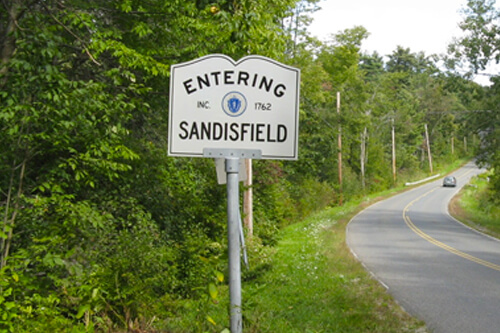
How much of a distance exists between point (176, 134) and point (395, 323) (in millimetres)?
5312

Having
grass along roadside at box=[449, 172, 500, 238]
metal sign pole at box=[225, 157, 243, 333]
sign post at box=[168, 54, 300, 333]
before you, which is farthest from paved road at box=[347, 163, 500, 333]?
sign post at box=[168, 54, 300, 333]

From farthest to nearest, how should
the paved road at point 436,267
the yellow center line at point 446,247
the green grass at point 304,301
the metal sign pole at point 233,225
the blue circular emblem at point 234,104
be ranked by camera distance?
the yellow center line at point 446,247 → the paved road at point 436,267 → the green grass at point 304,301 → the blue circular emblem at point 234,104 → the metal sign pole at point 233,225

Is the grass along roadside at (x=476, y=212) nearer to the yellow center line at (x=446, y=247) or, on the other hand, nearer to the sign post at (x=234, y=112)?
the yellow center line at (x=446, y=247)

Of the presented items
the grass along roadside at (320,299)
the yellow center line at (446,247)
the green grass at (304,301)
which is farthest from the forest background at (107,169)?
the yellow center line at (446,247)

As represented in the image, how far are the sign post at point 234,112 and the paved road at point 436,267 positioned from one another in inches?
212

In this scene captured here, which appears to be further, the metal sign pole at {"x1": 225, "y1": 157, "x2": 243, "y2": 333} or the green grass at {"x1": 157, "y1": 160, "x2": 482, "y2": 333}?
the green grass at {"x1": 157, "y1": 160, "x2": 482, "y2": 333}

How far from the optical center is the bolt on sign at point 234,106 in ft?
11.1

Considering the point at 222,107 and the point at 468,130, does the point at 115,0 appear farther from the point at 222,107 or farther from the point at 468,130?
the point at 468,130

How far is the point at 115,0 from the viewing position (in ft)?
35.2

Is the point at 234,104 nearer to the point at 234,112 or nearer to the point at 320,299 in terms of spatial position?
the point at 234,112

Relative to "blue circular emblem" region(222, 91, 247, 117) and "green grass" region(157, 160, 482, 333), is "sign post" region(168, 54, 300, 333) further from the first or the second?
"green grass" region(157, 160, 482, 333)

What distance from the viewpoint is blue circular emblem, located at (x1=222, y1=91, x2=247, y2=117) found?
3.41 m

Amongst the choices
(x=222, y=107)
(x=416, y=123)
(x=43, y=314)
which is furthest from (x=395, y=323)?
(x=416, y=123)

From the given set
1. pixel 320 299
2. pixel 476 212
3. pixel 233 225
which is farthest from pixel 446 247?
pixel 476 212
